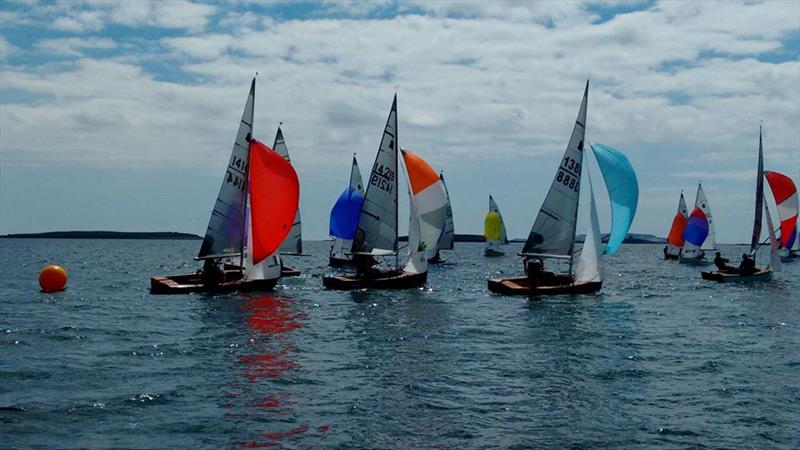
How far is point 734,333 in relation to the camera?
28.5 m

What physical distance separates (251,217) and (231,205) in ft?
8.92

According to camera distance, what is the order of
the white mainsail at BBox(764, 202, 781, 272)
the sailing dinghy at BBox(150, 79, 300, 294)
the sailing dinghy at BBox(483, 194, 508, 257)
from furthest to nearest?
the sailing dinghy at BBox(483, 194, 508, 257), the white mainsail at BBox(764, 202, 781, 272), the sailing dinghy at BBox(150, 79, 300, 294)

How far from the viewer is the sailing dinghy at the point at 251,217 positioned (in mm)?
36062

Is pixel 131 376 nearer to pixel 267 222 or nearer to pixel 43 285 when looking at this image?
pixel 267 222

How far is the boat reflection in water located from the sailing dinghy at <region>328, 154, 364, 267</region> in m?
25.6

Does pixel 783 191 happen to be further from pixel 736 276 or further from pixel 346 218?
pixel 346 218

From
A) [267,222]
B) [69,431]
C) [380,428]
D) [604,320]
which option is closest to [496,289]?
A: [604,320]

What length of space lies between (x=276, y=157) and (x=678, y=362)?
2056 cm

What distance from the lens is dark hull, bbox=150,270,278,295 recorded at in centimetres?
3500

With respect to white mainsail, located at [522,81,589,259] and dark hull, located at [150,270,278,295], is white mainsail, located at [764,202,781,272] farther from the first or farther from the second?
dark hull, located at [150,270,278,295]

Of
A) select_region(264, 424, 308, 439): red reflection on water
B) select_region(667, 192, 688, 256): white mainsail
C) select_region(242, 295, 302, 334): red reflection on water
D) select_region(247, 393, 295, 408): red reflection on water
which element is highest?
select_region(667, 192, 688, 256): white mainsail

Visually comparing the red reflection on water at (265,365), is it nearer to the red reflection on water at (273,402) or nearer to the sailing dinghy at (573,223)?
the red reflection on water at (273,402)

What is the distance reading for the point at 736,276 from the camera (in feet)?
161

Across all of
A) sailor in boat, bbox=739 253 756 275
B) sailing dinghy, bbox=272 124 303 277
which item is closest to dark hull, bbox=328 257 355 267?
sailing dinghy, bbox=272 124 303 277
